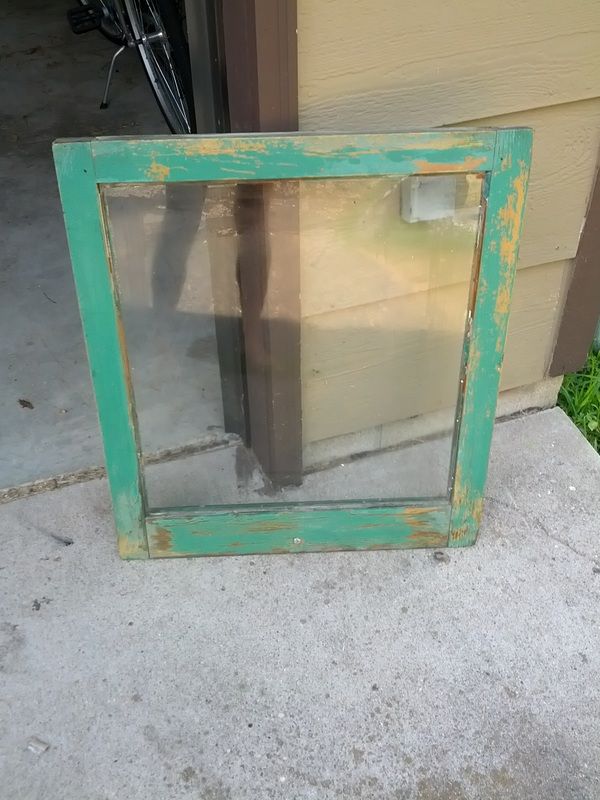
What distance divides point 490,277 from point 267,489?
77cm

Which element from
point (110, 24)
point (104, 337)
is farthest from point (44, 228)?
point (104, 337)

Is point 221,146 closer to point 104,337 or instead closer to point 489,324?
point 104,337

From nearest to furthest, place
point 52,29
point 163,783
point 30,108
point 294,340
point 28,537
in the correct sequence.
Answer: point 163,783 → point 294,340 → point 28,537 → point 30,108 → point 52,29

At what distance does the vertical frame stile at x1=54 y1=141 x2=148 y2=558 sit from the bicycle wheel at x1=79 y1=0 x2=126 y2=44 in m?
3.02

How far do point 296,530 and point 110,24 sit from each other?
11.5ft

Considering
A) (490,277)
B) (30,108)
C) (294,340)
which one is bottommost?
(30,108)

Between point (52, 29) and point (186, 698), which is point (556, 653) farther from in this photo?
point (52, 29)

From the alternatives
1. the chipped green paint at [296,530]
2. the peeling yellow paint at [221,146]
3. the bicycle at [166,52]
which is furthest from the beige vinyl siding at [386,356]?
the bicycle at [166,52]

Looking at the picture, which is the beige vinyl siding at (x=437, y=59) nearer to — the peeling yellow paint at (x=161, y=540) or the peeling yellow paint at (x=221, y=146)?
the peeling yellow paint at (x=221, y=146)

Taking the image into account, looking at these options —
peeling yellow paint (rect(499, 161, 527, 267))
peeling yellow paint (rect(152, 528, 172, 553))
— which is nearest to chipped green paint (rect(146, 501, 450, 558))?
peeling yellow paint (rect(152, 528, 172, 553))

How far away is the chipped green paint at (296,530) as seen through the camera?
1.95 m

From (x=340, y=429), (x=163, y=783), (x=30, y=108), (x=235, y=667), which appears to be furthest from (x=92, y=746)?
(x=30, y=108)

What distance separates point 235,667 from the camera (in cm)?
175

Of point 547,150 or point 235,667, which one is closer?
point 235,667
